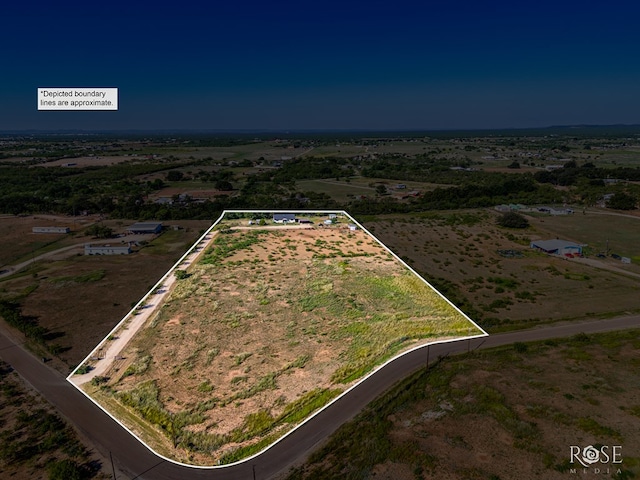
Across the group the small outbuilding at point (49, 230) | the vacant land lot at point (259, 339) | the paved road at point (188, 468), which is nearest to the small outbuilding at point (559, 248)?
the vacant land lot at point (259, 339)

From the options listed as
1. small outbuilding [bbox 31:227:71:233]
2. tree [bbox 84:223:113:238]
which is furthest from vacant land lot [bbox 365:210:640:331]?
small outbuilding [bbox 31:227:71:233]

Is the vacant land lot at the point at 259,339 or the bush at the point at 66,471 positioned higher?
the vacant land lot at the point at 259,339

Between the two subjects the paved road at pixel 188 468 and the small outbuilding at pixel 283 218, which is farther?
the small outbuilding at pixel 283 218

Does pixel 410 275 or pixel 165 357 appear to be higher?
pixel 410 275

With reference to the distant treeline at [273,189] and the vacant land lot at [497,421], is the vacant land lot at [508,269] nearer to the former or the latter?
the vacant land lot at [497,421]

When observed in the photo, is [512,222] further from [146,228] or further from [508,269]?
[146,228]

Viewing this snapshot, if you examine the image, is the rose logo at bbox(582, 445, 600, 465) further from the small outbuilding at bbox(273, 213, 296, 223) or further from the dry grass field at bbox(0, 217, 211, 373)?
the small outbuilding at bbox(273, 213, 296, 223)

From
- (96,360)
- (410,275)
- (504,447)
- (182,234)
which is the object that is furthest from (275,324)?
(182,234)

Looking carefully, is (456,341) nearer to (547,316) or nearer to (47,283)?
(547,316)
